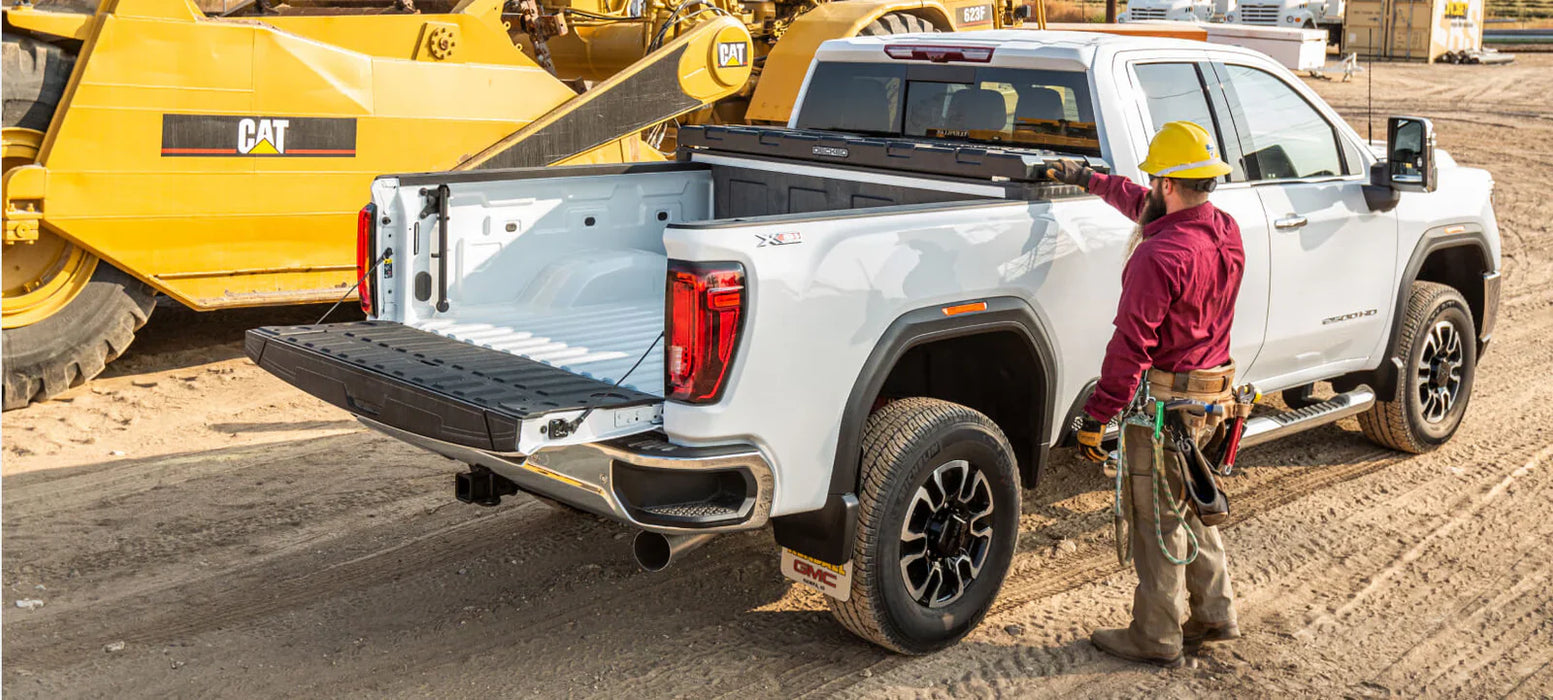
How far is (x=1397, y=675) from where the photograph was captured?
4.95 m

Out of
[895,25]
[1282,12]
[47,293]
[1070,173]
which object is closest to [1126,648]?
[1070,173]

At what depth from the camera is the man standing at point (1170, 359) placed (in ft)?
15.5

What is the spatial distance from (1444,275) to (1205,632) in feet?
11.6

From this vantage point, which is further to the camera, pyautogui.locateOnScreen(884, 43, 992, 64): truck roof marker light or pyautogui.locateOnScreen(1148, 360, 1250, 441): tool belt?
pyautogui.locateOnScreen(884, 43, 992, 64): truck roof marker light

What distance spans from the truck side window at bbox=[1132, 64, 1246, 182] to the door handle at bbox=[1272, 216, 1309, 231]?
236mm

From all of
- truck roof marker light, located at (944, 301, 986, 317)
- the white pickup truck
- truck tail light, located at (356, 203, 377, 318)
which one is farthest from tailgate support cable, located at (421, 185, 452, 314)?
truck roof marker light, located at (944, 301, 986, 317)

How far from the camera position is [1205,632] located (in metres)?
5.14

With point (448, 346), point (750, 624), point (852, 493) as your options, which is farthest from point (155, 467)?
Answer: point (852, 493)

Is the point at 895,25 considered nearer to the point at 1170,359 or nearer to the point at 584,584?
the point at 584,584

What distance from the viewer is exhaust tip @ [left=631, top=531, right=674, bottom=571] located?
4617 mm

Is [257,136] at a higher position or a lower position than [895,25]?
lower

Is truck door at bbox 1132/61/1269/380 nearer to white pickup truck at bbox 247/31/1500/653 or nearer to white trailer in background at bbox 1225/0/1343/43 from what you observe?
white pickup truck at bbox 247/31/1500/653

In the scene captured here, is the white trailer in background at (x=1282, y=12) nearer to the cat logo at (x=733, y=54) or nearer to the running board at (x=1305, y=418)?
the cat logo at (x=733, y=54)

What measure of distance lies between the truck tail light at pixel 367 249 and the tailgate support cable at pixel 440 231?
186 millimetres
